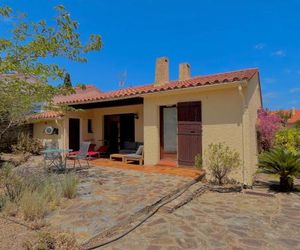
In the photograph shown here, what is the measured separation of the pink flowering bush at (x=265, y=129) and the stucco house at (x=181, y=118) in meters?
0.65

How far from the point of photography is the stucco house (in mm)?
8641

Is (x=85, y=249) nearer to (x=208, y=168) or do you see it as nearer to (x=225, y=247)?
(x=225, y=247)

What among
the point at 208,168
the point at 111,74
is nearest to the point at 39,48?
the point at 208,168

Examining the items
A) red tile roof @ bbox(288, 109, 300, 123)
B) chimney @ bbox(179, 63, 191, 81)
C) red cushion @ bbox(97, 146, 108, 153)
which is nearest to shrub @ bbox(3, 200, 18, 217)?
red cushion @ bbox(97, 146, 108, 153)

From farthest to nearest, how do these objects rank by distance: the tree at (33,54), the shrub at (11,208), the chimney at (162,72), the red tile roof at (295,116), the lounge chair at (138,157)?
the red tile roof at (295,116), the chimney at (162,72), the lounge chair at (138,157), the tree at (33,54), the shrub at (11,208)

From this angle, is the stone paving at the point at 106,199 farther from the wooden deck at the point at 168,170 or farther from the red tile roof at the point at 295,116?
the red tile roof at the point at 295,116

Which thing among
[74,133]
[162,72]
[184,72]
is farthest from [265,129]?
[74,133]

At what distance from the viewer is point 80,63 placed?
8.76 meters

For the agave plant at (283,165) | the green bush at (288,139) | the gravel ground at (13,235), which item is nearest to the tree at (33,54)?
the gravel ground at (13,235)

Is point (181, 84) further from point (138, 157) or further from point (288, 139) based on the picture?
point (288, 139)

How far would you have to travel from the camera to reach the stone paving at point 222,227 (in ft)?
14.6

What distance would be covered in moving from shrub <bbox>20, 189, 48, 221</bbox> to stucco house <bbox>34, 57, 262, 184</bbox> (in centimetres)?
618

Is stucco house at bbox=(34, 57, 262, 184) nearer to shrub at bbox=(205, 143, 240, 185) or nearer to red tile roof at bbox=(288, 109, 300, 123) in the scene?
shrub at bbox=(205, 143, 240, 185)

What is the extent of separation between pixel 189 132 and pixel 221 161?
6.18 ft
